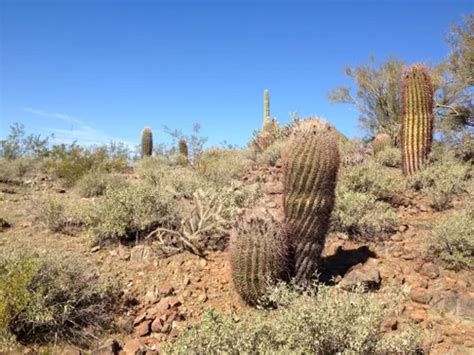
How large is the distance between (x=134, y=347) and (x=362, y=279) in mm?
2170

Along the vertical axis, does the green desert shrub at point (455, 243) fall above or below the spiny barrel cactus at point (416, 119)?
below

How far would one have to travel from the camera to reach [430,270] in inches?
163

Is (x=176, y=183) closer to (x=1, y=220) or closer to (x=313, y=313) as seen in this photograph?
(x=1, y=220)

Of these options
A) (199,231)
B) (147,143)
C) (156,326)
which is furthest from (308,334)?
(147,143)

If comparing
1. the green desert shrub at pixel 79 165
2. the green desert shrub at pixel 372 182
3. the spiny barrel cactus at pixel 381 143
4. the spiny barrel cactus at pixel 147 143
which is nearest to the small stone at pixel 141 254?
the green desert shrub at pixel 372 182

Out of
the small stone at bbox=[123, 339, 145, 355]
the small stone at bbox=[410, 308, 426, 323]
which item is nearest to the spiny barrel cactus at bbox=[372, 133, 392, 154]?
the small stone at bbox=[410, 308, 426, 323]

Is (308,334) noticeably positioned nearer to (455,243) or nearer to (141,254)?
(455,243)

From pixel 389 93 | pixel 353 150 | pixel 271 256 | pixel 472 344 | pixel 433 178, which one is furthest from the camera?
pixel 389 93

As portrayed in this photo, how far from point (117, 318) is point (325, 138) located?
2596 mm

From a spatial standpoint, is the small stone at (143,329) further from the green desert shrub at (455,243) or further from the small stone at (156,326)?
the green desert shrub at (455,243)

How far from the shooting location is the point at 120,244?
16.2 feet

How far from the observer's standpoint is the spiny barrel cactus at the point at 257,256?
3586mm

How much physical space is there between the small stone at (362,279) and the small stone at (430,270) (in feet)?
1.89

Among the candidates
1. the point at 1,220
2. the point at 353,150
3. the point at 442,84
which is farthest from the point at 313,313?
the point at 442,84
